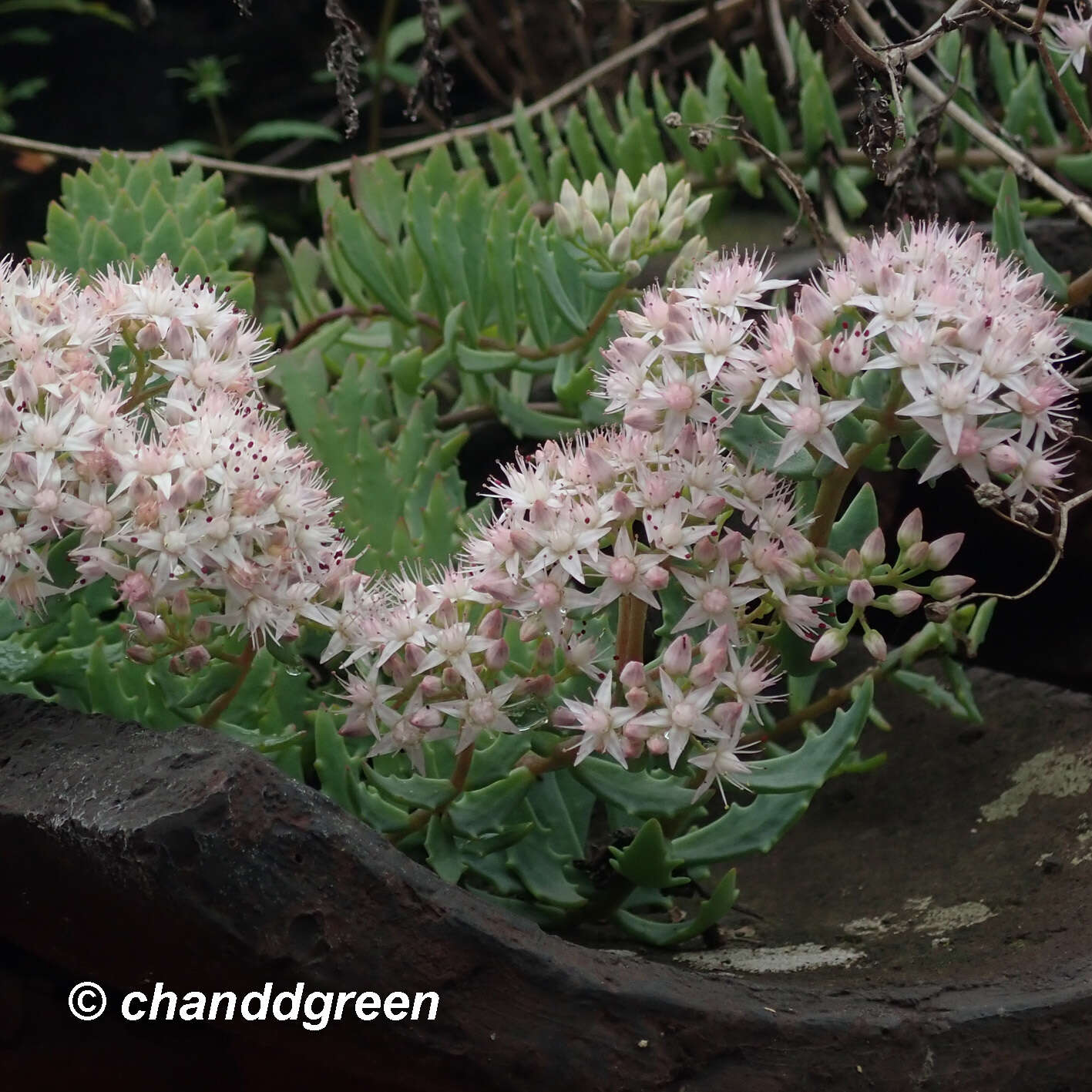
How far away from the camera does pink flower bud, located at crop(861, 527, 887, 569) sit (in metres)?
1.28

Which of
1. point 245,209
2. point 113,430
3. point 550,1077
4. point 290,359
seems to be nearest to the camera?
point 550,1077

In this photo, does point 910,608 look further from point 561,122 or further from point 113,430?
point 561,122

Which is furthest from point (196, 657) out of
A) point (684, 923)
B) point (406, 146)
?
point (406, 146)

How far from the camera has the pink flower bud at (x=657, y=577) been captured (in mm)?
1253

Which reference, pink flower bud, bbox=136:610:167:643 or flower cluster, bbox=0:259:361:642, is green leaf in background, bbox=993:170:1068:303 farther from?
pink flower bud, bbox=136:610:167:643

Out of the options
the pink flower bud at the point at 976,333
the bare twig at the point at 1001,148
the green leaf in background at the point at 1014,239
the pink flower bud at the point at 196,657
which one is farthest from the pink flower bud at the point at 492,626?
the bare twig at the point at 1001,148

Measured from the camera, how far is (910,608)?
1.30m

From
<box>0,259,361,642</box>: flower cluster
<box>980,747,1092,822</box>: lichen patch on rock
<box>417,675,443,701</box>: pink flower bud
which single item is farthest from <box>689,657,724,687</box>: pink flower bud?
<box>980,747,1092,822</box>: lichen patch on rock

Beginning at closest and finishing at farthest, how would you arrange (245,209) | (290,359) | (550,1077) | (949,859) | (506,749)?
(550,1077) < (506,749) < (949,859) < (290,359) < (245,209)

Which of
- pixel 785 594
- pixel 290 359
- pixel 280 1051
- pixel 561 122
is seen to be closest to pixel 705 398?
pixel 785 594

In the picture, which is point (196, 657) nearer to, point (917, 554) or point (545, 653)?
point (545, 653)

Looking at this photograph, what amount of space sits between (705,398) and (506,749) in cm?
39

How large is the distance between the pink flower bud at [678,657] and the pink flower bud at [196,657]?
16.6 inches

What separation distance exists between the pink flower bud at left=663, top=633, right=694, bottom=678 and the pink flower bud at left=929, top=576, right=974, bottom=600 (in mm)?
240
